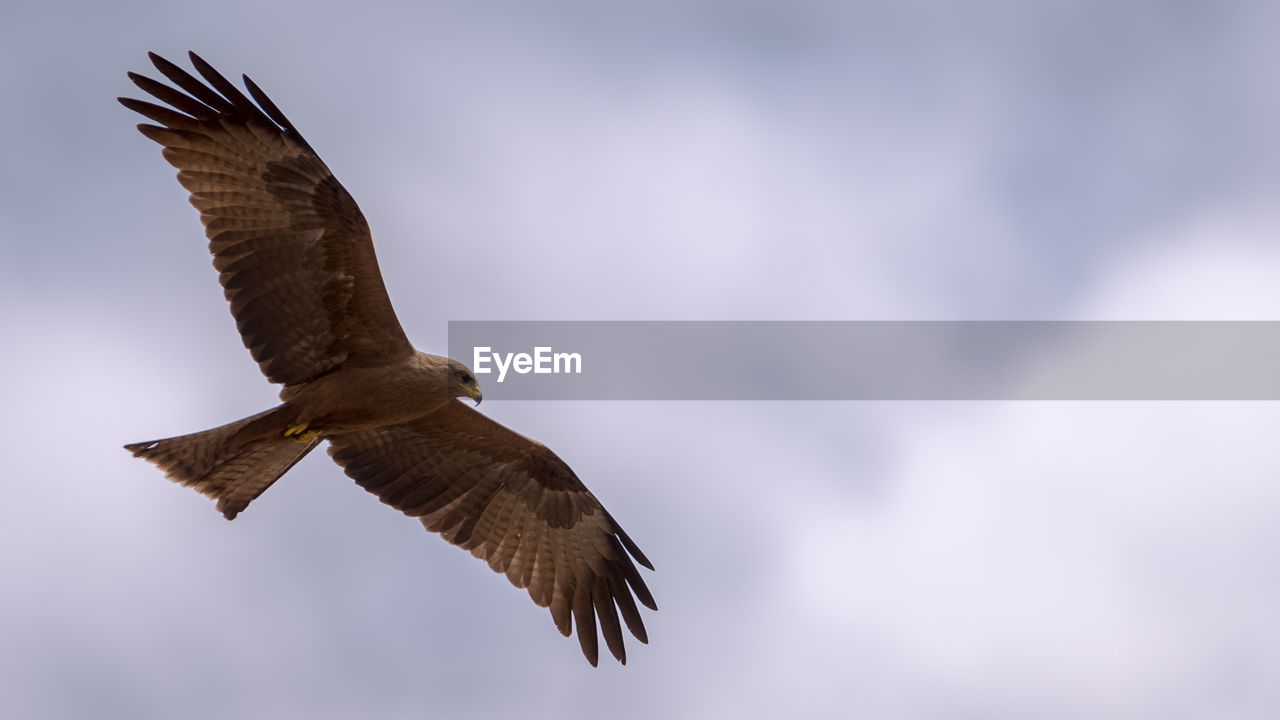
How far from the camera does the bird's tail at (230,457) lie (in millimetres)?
10156

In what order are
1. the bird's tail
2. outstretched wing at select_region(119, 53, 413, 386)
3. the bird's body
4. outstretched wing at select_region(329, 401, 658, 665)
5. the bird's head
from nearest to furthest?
outstretched wing at select_region(119, 53, 413, 386)
the bird's tail
the bird's body
the bird's head
outstretched wing at select_region(329, 401, 658, 665)

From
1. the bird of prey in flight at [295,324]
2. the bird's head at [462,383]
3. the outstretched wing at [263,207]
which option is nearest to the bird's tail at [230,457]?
the bird of prey in flight at [295,324]

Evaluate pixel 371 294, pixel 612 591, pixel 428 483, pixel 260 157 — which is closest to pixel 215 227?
pixel 260 157

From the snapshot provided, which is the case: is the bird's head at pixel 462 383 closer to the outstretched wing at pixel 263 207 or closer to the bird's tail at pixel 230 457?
the outstretched wing at pixel 263 207

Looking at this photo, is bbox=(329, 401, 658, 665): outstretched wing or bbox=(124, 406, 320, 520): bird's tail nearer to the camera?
bbox=(124, 406, 320, 520): bird's tail

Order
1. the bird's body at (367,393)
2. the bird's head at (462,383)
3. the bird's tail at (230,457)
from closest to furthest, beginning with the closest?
the bird's tail at (230,457) → the bird's body at (367,393) → the bird's head at (462,383)

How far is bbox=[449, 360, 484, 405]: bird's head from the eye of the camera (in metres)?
10.4

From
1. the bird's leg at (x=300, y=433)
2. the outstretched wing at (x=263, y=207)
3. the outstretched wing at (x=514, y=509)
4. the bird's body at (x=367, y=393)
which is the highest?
the outstretched wing at (x=263, y=207)

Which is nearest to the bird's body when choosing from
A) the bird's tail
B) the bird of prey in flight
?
the bird of prey in flight

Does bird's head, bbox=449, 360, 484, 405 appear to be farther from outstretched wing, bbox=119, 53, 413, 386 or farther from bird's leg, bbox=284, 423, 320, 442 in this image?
bird's leg, bbox=284, 423, 320, 442

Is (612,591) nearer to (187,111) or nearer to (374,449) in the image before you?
(374,449)

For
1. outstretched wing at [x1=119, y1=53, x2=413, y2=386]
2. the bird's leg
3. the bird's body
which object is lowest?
the bird's leg

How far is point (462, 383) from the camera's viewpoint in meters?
10.4

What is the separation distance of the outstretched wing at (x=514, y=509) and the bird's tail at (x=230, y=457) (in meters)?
0.90
